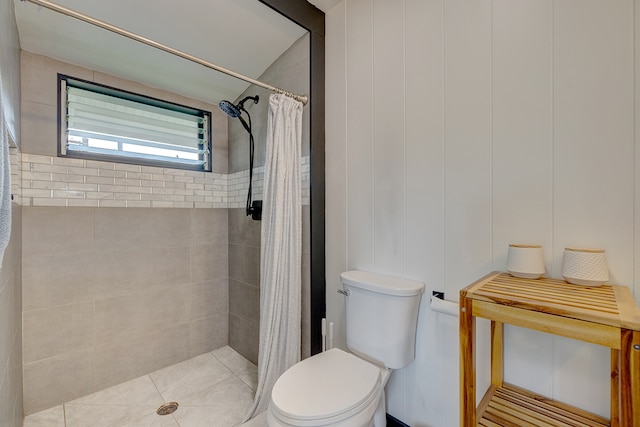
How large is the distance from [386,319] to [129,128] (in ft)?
7.39

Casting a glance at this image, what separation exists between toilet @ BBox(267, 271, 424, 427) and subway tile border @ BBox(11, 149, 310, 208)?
2.47 ft

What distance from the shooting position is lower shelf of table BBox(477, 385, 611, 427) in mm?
889

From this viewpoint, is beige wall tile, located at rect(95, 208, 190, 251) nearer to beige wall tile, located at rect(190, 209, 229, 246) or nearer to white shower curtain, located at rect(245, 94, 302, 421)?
beige wall tile, located at rect(190, 209, 229, 246)

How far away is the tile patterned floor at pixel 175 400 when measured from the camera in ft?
5.34

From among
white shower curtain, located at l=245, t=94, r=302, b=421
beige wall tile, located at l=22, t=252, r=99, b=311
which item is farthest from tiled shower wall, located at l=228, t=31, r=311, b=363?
beige wall tile, located at l=22, t=252, r=99, b=311

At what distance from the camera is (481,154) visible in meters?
1.16

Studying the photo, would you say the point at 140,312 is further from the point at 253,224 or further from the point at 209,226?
the point at 253,224

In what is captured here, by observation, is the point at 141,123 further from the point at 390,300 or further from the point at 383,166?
the point at 390,300

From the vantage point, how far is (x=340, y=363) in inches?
51.2

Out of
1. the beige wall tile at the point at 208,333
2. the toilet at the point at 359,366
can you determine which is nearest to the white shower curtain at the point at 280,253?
the toilet at the point at 359,366

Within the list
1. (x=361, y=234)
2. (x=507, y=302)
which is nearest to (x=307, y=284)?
(x=361, y=234)

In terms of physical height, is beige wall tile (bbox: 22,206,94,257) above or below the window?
below

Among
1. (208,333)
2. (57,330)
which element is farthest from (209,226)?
(57,330)

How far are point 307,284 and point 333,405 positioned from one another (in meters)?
0.83
